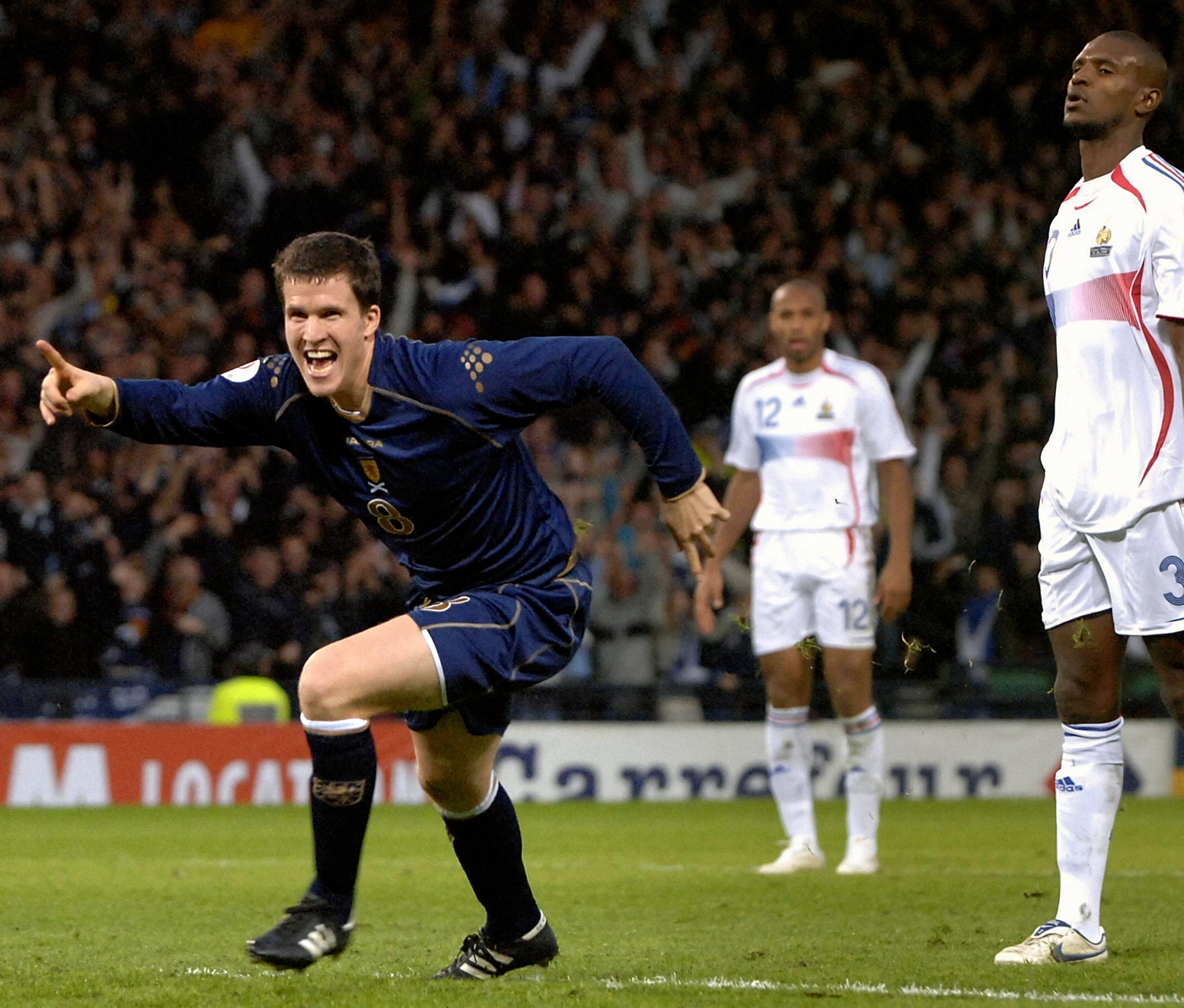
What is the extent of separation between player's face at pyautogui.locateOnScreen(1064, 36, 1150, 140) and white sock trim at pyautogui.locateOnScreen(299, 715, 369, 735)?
2751mm

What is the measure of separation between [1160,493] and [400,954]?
2.75 meters

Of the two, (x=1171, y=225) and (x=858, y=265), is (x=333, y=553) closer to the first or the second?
(x=858, y=265)

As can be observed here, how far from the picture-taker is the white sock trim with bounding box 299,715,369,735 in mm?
4379

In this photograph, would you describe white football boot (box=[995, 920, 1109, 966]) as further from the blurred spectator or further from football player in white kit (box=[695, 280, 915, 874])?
Result: the blurred spectator

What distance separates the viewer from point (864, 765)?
8.76m

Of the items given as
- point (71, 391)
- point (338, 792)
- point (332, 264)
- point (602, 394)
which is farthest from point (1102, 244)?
point (71, 391)

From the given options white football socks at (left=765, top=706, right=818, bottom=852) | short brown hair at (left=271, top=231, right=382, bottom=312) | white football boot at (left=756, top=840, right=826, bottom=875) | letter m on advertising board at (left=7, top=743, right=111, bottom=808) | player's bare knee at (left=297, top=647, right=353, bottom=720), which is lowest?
letter m on advertising board at (left=7, top=743, right=111, bottom=808)

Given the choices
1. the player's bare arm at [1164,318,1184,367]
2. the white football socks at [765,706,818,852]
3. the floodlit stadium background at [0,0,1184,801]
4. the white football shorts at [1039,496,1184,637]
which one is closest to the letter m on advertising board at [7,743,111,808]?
the floodlit stadium background at [0,0,1184,801]

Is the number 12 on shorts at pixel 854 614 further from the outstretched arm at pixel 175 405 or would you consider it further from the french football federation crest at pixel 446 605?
the outstretched arm at pixel 175 405

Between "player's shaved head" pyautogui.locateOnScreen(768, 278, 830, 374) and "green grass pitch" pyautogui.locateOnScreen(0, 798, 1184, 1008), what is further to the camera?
"player's shaved head" pyautogui.locateOnScreen(768, 278, 830, 374)

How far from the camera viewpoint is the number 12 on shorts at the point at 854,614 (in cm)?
868

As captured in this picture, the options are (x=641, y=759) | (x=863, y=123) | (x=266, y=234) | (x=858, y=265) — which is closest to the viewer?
(x=641, y=759)

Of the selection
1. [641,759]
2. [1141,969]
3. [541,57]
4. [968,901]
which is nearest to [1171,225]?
[1141,969]

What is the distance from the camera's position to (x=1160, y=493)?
16.7ft
